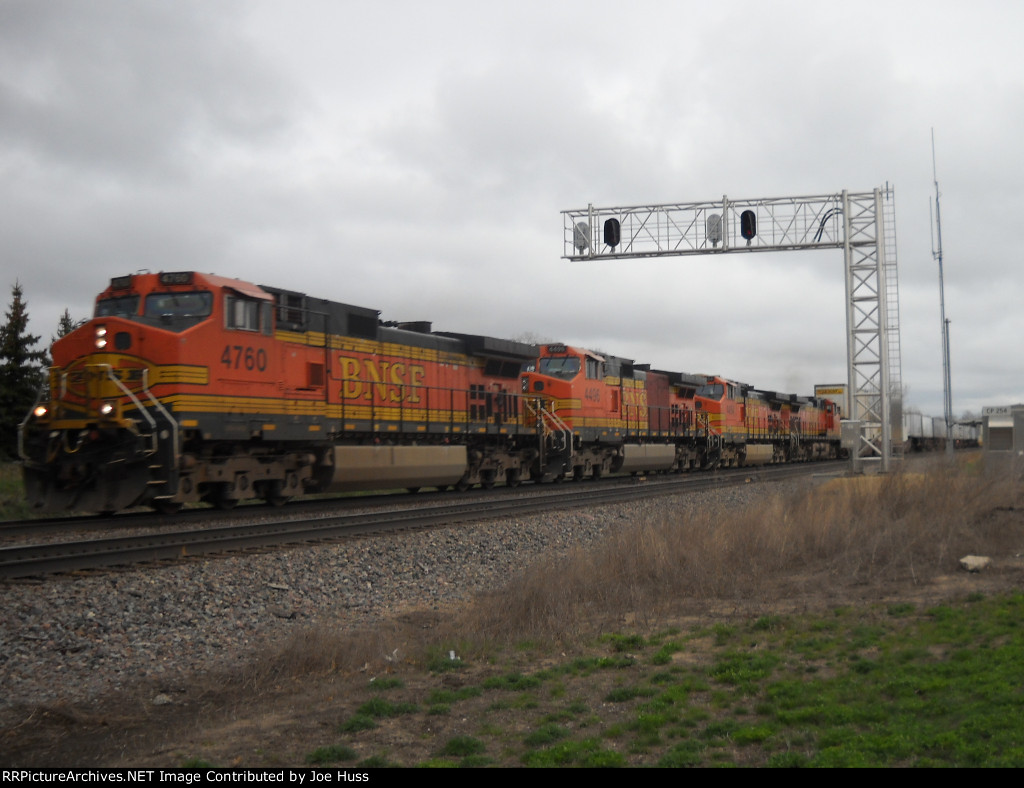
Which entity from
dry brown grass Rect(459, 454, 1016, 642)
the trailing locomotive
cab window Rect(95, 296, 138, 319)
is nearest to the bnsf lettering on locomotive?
the trailing locomotive

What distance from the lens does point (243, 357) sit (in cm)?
1560

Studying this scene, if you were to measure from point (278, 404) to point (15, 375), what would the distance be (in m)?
25.4

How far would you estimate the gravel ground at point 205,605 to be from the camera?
→ 7.16m

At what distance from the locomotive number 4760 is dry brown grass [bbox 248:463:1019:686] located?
23.1 feet

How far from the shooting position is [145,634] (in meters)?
8.09

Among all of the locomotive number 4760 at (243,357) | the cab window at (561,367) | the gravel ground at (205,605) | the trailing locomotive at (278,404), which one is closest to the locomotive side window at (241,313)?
the trailing locomotive at (278,404)

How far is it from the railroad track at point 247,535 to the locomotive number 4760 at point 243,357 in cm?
268

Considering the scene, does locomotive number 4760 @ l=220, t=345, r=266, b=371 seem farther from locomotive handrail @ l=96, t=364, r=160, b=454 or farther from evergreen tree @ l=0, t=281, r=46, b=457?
evergreen tree @ l=0, t=281, r=46, b=457

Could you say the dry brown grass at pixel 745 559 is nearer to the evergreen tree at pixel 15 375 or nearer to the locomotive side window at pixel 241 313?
the locomotive side window at pixel 241 313

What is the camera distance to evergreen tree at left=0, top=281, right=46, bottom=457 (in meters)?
34.1

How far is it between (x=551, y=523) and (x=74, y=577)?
8413 millimetres

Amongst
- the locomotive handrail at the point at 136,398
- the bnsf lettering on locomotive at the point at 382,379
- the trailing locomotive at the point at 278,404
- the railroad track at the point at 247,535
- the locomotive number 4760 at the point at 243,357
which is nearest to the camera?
the railroad track at the point at 247,535

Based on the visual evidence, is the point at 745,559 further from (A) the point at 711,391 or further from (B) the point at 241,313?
(A) the point at 711,391

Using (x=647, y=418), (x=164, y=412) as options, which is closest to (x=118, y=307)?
(x=164, y=412)
